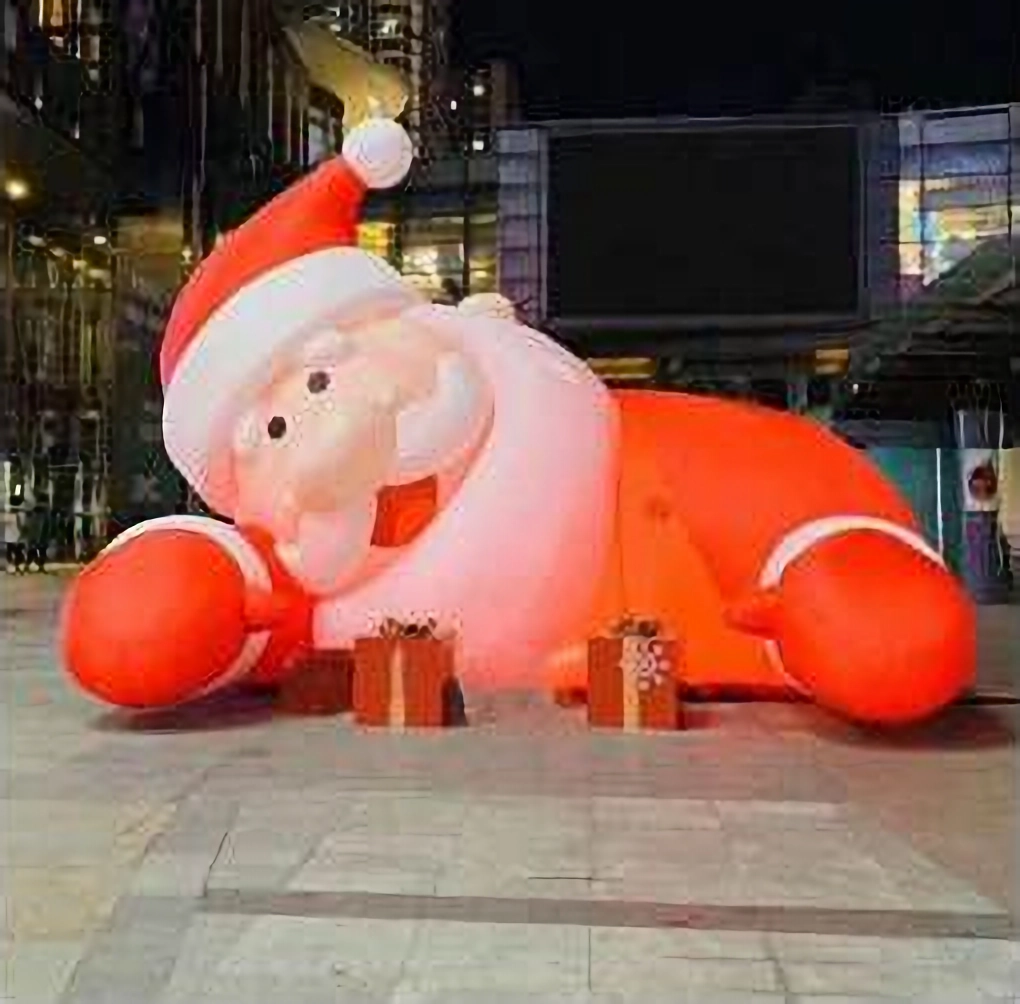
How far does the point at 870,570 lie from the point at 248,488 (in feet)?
12.7

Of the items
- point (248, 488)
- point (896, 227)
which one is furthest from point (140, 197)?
point (248, 488)

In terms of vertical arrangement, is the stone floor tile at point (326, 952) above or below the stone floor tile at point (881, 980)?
above

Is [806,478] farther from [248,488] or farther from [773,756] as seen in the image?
Answer: [248,488]

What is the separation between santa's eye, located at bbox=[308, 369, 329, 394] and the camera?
9492 millimetres

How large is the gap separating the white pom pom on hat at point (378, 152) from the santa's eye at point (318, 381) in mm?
1338

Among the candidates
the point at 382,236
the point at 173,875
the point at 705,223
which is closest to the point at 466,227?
the point at 382,236

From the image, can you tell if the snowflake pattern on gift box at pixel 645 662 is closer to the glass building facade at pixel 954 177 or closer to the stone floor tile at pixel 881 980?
the stone floor tile at pixel 881 980

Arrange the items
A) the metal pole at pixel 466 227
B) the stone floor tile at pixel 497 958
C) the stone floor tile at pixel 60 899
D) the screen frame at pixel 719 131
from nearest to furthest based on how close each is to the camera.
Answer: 1. the stone floor tile at pixel 497 958
2. the stone floor tile at pixel 60 899
3. the screen frame at pixel 719 131
4. the metal pole at pixel 466 227

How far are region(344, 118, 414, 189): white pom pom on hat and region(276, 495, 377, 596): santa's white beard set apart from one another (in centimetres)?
210

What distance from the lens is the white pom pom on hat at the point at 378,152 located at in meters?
9.80

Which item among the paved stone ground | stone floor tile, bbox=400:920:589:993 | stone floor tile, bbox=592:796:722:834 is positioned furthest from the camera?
Answer: stone floor tile, bbox=592:796:722:834

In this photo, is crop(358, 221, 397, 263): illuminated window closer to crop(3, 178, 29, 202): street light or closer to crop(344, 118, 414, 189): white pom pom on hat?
crop(3, 178, 29, 202): street light

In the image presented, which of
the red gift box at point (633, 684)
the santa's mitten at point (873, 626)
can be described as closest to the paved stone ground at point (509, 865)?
the red gift box at point (633, 684)

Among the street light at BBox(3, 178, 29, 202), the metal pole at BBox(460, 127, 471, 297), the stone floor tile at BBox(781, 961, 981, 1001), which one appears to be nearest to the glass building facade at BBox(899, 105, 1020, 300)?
the metal pole at BBox(460, 127, 471, 297)
